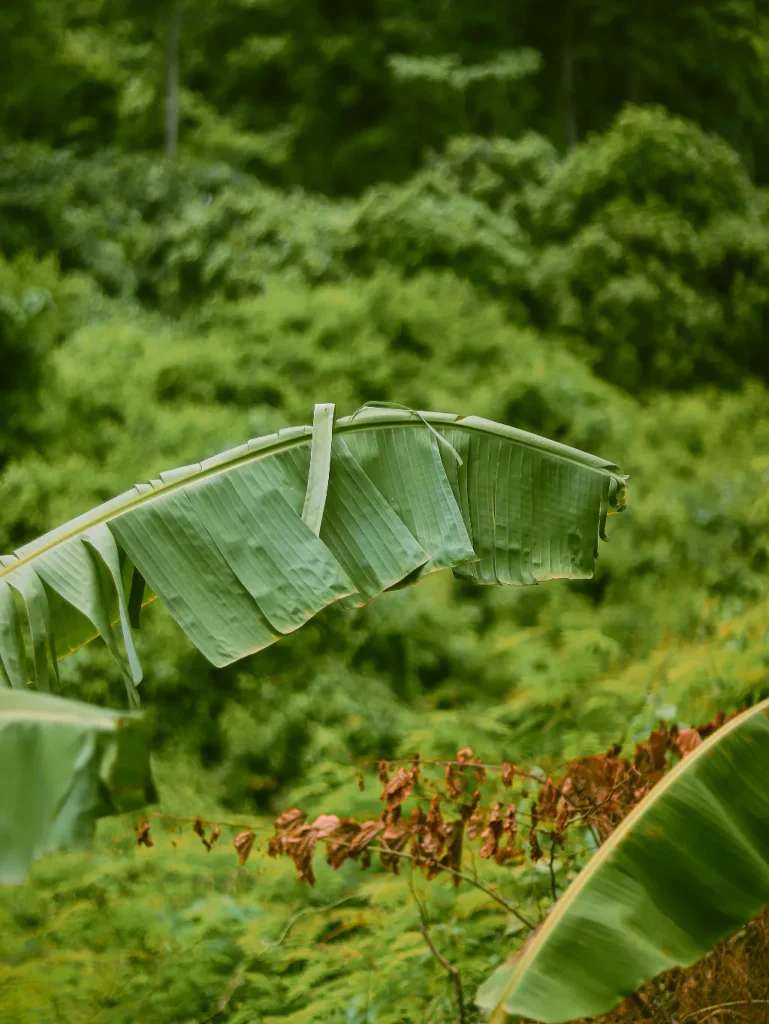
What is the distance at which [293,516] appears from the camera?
1749 millimetres

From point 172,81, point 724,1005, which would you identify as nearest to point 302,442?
point 724,1005

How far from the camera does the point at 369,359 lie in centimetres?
682

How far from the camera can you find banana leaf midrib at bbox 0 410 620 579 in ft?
5.65

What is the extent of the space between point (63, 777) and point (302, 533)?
75cm

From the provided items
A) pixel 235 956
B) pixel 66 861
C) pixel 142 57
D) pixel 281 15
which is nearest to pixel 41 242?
pixel 142 57

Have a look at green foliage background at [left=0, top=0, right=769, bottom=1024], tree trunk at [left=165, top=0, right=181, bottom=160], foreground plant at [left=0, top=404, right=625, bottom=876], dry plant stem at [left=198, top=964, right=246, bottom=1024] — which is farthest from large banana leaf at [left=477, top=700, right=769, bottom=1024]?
tree trunk at [left=165, top=0, right=181, bottom=160]

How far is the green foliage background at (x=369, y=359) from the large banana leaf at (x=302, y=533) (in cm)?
77

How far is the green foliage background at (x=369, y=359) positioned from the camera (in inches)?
99.7

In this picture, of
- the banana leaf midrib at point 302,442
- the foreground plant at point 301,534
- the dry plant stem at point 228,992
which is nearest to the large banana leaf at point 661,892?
the foreground plant at point 301,534

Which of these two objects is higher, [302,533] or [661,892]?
[302,533]

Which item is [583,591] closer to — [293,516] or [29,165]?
[293,516]

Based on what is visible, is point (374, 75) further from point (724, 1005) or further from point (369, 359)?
point (724, 1005)

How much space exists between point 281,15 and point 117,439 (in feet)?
29.4

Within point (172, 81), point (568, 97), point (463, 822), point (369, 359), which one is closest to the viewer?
point (463, 822)
